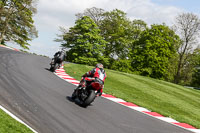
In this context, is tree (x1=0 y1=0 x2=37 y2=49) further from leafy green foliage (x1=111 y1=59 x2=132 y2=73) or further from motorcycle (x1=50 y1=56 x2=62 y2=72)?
motorcycle (x1=50 y1=56 x2=62 y2=72)

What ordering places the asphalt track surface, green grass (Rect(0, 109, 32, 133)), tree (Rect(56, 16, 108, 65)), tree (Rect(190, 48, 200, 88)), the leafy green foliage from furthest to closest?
tree (Rect(190, 48, 200, 88)) → the leafy green foliage → tree (Rect(56, 16, 108, 65)) → the asphalt track surface → green grass (Rect(0, 109, 32, 133))

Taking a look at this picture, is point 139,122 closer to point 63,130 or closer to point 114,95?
point 63,130

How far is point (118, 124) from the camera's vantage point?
23.6 feet

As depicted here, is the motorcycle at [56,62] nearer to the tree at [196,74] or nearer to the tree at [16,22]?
the tree at [16,22]

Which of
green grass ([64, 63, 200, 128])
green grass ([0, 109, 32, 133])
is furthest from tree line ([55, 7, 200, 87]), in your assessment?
green grass ([0, 109, 32, 133])

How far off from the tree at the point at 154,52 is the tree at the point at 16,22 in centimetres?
2279

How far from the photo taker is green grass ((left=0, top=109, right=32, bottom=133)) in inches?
173

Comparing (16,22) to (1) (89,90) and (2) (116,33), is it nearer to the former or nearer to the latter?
(2) (116,33)

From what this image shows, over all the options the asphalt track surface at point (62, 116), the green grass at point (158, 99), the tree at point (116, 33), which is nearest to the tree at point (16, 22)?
the tree at point (116, 33)

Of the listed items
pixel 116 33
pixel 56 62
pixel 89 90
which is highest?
pixel 116 33

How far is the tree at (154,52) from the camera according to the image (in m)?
45.6

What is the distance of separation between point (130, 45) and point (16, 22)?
24.9 metres

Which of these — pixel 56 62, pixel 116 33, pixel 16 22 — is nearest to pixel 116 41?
pixel 116 33

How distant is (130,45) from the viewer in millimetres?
52375
